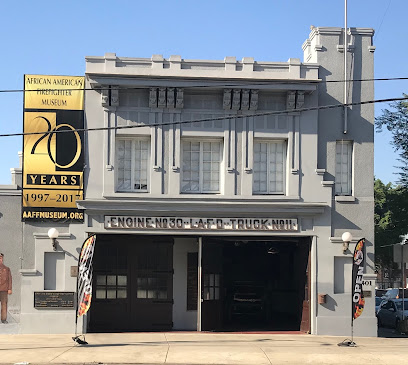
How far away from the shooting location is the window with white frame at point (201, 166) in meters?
20.3

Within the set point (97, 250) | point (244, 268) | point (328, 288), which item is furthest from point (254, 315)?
point (97, 250)

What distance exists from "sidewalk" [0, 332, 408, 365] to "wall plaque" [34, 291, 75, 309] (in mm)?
955

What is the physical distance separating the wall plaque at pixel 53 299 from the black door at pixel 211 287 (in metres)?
4.02

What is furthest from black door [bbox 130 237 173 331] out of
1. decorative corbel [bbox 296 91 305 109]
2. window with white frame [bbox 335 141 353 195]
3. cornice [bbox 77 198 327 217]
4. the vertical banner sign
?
decorative corbel [bbox 296 91 305 109]

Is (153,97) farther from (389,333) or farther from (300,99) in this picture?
(389,333)

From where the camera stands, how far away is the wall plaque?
19.5m

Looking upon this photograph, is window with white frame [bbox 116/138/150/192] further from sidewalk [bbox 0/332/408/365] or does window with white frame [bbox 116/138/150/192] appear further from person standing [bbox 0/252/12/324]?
sidewalk [bbox 0/332/408/365]

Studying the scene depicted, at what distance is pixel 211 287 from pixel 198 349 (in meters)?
4.16

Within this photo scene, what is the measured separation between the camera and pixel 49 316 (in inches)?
766

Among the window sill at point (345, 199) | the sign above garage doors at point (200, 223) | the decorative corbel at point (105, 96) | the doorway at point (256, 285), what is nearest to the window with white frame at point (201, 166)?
the sign above garage doors at point (200, 223)

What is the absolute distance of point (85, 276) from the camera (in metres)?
17.5

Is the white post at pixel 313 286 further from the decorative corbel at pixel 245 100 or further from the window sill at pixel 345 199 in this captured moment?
the decorative corbel at pixel 245 100

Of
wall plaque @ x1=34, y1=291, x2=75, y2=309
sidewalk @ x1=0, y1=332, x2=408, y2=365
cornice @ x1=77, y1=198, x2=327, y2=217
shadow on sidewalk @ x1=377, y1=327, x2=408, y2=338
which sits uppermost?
cornice @ x1=77, y1=198, x2=327, y2=217

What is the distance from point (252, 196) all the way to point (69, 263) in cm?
585
